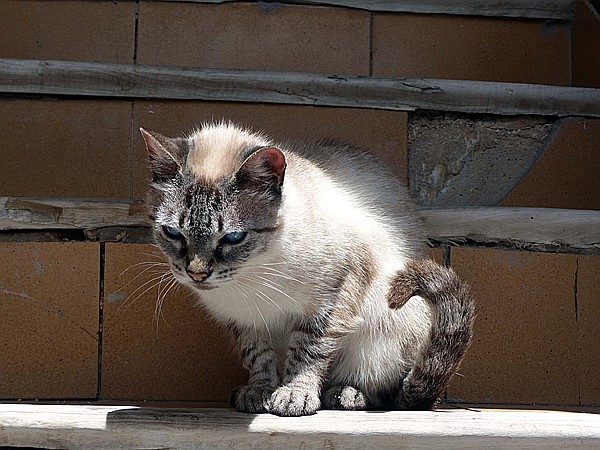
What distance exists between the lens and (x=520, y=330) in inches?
122

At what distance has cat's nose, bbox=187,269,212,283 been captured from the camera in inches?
92.8

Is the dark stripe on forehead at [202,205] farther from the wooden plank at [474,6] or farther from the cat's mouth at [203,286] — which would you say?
the wooden plank at [474,6]

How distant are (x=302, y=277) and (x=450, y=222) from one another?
2.68 feet

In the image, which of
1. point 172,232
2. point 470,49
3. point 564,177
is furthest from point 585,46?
point 172,232

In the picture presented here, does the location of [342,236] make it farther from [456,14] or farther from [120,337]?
[456,14]

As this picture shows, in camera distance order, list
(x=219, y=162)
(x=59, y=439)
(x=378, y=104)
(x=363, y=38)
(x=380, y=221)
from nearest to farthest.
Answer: (x=59, y=439) → (x=219, y=162) → (x=380, y=221) → (x=378, y=104) → (x=363, y=38)

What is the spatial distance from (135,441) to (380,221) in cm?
110

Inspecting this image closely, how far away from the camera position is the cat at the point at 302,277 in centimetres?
241

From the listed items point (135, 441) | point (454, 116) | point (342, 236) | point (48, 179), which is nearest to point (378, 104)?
point (454, 116)

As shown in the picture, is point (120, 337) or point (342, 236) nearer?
point (342, 236)

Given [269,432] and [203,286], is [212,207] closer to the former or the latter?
[203,286]

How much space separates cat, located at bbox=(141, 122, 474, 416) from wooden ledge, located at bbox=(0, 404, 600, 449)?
0.43 feet

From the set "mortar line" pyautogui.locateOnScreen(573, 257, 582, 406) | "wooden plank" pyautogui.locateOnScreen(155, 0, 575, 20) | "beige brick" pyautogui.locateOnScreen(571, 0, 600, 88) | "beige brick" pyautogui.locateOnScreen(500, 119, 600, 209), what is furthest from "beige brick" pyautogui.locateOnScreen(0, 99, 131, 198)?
"beige brick" pyautogui.locateOnScreen(571, 0, 600, 88)

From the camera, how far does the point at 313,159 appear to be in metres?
3.00
